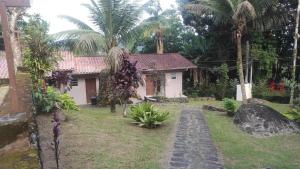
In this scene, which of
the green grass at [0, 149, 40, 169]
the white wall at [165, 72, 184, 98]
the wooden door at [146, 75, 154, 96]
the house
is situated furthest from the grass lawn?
the white wall at [165, 72, 184, 98]

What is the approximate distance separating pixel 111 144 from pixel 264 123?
593 centimetres

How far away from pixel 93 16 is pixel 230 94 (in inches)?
565

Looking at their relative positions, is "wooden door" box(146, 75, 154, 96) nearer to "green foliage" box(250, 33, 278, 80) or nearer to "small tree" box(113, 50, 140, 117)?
"green foliage" box(250, 33, 278, 80)

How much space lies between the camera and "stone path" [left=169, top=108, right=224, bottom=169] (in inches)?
253

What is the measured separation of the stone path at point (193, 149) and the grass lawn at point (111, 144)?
307 millimetres

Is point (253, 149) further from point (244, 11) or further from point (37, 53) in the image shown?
point (244, 11)

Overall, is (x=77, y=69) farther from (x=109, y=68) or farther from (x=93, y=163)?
(x=93, y=163)

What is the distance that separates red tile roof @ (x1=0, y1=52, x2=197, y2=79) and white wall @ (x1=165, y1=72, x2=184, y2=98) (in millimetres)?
845

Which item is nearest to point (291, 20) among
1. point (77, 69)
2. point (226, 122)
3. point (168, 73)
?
point (168, 73)

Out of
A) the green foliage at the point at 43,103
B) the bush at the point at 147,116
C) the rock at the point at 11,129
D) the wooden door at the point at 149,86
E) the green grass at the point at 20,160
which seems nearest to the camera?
the green grass at the point at 20,160

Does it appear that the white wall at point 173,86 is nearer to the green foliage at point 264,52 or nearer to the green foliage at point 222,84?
the green foliage at point 222,84

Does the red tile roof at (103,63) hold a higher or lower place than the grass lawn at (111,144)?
higher

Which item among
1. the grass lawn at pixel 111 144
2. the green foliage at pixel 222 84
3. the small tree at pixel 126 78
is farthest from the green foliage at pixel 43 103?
the green foliage at pixel 222 84

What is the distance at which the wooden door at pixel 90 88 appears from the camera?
68.6ft
